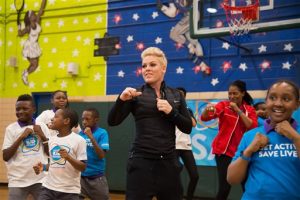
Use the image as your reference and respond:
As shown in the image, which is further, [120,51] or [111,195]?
[120,51]

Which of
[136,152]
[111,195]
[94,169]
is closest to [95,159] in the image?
[94,169]

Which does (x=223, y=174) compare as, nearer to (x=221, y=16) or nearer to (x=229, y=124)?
(x=229, y=124)

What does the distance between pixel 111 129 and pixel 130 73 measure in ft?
4.05

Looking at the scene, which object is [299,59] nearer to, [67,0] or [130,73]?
[130,73]

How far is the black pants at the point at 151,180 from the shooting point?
3.24 metres

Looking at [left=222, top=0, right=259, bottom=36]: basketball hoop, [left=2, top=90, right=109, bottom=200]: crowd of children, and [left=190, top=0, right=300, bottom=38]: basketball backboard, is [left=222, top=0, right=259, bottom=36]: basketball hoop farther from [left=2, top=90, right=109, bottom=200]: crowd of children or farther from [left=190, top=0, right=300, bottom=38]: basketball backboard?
[left=2, top=90, right=109, bottom=200]: crowd of children

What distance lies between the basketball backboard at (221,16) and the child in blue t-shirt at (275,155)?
16.9 ft

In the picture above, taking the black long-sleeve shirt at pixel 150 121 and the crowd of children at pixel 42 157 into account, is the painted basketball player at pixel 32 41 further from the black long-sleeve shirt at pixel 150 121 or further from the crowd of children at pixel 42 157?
the black long-sleeve shirt at pixel 150 121

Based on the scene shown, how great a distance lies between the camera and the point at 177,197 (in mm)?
3346

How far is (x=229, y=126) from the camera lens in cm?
564

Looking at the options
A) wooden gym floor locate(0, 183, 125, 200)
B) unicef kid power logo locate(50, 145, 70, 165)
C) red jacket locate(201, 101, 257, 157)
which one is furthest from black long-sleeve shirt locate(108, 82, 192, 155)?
wooden gym floor locate(0, 183, 125, 200)

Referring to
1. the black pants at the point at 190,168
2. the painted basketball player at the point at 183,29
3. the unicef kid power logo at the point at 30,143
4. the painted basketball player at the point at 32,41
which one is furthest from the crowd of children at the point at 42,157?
the painted basketball player at the point at 32,41

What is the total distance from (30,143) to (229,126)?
2365mm

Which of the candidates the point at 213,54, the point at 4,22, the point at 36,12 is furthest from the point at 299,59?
the point at 4,22
